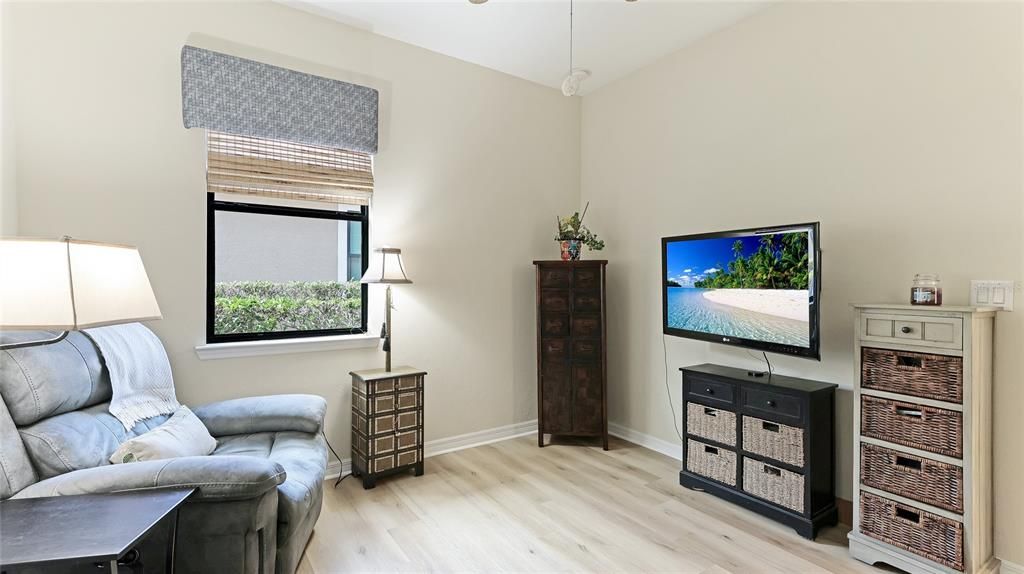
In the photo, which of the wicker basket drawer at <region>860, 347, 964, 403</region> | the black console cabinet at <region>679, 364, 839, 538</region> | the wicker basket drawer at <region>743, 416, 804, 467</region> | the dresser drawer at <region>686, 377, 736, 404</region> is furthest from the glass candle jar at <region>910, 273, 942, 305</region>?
the dresser drawer at <region>686, 377, 736, 404</region>

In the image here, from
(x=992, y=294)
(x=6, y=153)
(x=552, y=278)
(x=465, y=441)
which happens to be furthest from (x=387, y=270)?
(x=992, y=294)

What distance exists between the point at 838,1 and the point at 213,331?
3.81 metres

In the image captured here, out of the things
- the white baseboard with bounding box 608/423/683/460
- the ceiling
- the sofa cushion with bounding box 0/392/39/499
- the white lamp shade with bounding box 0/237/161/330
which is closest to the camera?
the white lamp shade with bounding box 0/237/161/330

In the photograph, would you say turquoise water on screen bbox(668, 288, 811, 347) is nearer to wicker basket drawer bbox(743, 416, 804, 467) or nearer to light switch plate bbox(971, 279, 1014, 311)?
wicker basket drawer bbox(743, 416, 804, 467)

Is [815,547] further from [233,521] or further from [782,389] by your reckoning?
[233,521]

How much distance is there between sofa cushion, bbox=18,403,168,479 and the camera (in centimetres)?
161

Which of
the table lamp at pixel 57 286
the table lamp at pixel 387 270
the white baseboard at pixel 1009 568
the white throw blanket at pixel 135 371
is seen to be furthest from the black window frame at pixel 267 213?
the white baseboard at pixel 1009 568

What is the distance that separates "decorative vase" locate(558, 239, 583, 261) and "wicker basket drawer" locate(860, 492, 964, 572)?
7.25ft

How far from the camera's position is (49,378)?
176 cm

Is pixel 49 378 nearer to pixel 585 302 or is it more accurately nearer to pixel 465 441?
pixel 465 441

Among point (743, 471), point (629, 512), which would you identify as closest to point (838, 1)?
point (743, 471)

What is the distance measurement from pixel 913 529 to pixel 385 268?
2.88 m

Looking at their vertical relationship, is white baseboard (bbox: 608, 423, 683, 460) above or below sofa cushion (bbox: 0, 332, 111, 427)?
below

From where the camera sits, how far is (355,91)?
124 inches
